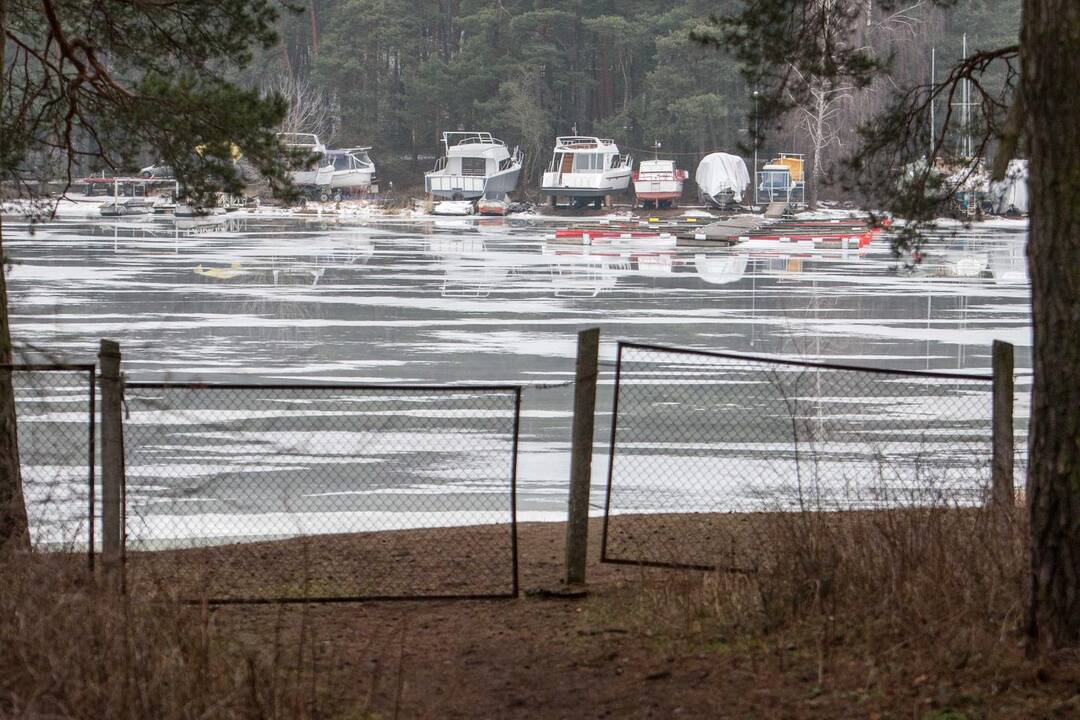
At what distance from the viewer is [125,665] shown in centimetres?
454

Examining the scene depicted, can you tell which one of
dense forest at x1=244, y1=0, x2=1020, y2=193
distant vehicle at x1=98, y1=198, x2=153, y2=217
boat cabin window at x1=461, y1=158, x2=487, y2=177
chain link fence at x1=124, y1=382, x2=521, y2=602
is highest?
dense forest at x1=244, y1=0, x2=1020, y2=193

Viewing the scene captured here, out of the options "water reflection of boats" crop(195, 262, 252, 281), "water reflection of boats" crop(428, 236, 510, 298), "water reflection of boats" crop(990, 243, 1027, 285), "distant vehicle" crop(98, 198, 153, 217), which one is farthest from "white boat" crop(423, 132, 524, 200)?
"water reflection of boats" crop(195, 262, 252, 281)

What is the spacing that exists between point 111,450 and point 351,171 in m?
73.0

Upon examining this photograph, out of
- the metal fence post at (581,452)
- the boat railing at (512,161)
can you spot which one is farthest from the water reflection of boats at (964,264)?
the boat railing at (512,161)

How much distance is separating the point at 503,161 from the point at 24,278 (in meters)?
47.3

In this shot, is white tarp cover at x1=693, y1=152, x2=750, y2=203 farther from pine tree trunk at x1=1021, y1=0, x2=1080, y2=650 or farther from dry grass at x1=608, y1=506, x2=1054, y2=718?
pine tree trunk at x1=1021, y1=0, x2=1080, y2=650

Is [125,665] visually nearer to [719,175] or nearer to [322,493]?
[322,493]

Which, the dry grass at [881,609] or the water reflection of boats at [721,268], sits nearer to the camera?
the dry grass at [881,609]

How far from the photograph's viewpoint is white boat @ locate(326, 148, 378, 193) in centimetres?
7856

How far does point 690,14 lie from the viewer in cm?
7119

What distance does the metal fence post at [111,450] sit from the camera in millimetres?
6844

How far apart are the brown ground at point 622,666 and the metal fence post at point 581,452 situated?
0.27m

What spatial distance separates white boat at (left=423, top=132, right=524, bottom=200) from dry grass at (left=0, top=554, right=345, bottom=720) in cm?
6891

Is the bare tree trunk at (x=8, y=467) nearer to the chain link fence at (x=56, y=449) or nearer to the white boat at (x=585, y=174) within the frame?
the chain link fence at (x=56, y=449)
